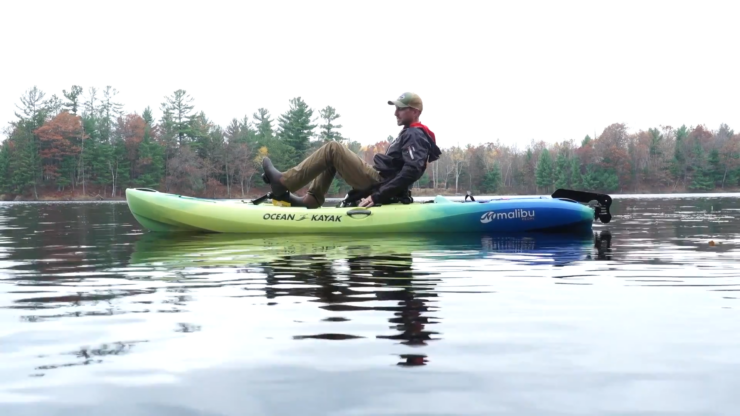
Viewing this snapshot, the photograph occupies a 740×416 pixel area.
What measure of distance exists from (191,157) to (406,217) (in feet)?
208

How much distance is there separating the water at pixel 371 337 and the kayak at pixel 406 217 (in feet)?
10.6

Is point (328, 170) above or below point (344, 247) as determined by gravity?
above

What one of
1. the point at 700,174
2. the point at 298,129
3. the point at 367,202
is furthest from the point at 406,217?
the point at 700,174

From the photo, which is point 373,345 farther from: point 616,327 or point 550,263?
point 550,263

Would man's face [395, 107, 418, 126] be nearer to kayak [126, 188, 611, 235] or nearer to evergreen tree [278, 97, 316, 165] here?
kayak [126, 188, 611, 235]

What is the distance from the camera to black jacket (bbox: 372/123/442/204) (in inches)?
363

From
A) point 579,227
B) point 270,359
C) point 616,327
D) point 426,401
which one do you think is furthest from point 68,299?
point 579,227

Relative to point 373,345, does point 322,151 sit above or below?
above

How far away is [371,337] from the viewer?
10.3 ft

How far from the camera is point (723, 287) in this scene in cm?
470

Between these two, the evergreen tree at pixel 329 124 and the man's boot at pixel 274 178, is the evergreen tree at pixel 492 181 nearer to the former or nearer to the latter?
the evergreen tree at pixel 329 124

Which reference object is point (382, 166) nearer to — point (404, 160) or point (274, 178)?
point (404, 160)

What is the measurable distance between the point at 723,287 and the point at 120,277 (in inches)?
168

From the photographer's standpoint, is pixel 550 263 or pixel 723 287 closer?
pixel 723 287
